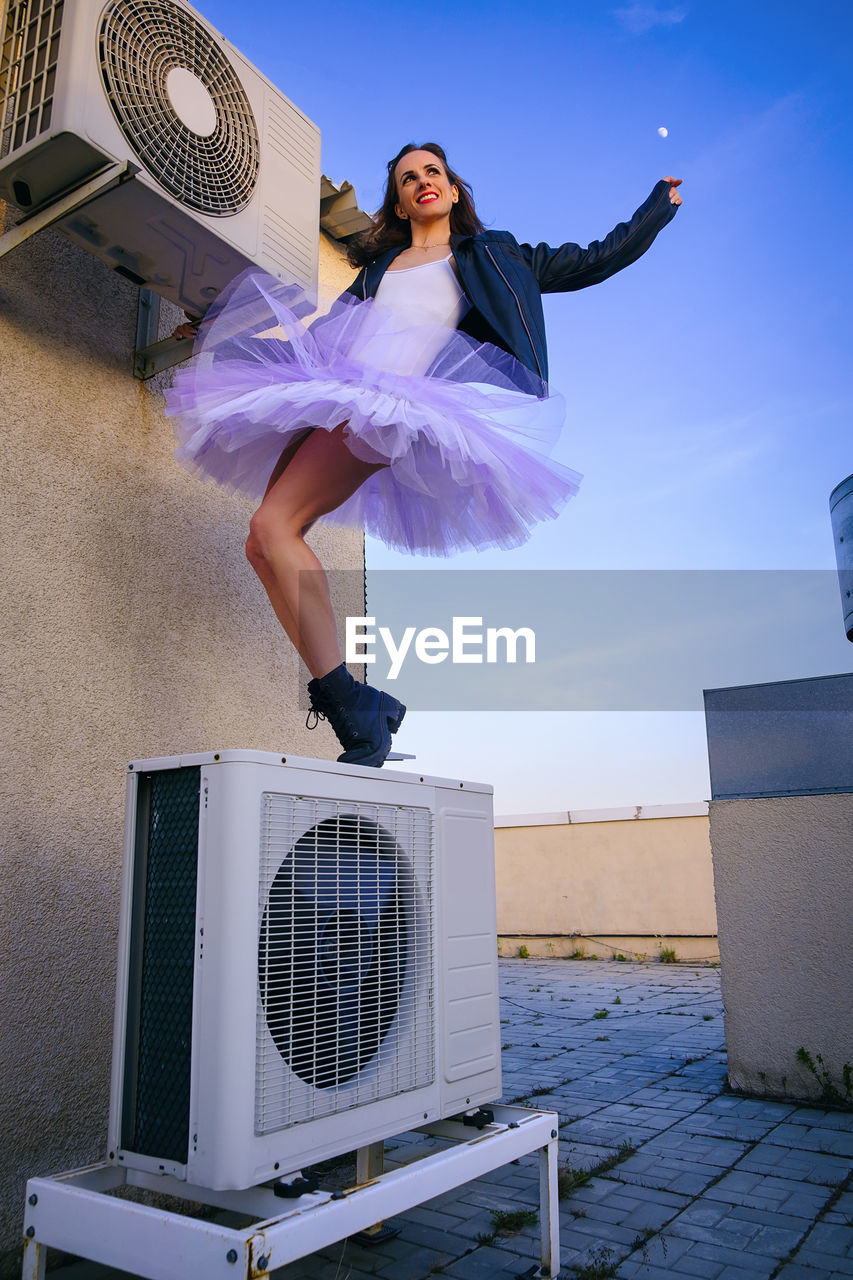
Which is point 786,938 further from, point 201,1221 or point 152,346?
point 152,346

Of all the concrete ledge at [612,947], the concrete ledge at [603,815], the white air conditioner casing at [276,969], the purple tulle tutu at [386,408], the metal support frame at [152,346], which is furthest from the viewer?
the concrete ledge at [603,815]

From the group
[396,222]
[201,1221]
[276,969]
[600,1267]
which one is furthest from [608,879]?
[201,1221]

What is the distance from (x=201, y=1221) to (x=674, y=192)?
7.34 ft

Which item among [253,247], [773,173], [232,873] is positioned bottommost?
[232,873]

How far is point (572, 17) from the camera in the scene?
4523 mm

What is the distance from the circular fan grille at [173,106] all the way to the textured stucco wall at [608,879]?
26.8 ft

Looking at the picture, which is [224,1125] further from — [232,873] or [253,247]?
[253,247]

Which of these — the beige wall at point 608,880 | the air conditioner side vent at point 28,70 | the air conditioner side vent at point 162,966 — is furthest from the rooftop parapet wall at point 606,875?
the air conditioner side vent at point 28,70

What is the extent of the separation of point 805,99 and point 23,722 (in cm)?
594

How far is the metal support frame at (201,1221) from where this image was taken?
103cm

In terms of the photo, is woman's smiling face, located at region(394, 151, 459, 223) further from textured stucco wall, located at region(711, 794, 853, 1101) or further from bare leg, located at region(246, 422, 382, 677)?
textured stucco wall, located at region(711, 794, 853, 1101)

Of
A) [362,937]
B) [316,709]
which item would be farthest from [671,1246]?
[316,709]

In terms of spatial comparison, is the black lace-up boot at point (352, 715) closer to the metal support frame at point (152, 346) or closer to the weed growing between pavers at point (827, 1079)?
the metal support frame at point (152, 346)

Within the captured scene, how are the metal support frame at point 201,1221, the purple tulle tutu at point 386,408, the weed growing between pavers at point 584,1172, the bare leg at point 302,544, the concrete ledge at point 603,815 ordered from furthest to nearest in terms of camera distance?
the concrete ledge at point 603,815
the weed growing between pavers at point 584,1172
the bare leg at point 302,544
the purple tulle tutu at point 386,408
the metal support frame at point 201,1221
